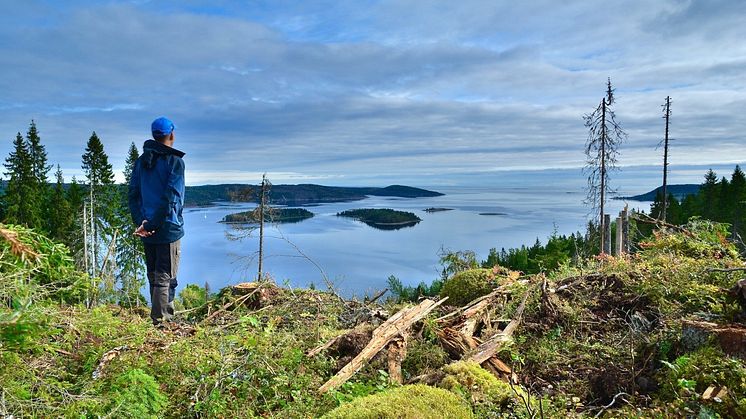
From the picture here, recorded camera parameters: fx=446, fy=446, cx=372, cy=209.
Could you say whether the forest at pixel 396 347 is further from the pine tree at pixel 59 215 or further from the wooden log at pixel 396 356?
the pine tree at pixel 59 215

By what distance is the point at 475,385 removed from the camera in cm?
333

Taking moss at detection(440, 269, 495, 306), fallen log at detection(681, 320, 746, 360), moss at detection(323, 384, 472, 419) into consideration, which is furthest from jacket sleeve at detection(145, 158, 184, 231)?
fallen log at detection(681, 320, 746, 360)

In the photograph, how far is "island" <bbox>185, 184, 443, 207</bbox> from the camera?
801 inches

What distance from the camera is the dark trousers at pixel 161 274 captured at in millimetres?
5168

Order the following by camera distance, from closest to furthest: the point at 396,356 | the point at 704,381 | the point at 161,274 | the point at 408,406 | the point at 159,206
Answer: the point at 408,406
the point at 704,381
the point at 396,356
the point at 159,206
the point at 161,274

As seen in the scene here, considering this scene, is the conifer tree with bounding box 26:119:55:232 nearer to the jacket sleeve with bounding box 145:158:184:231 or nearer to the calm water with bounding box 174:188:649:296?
the calm water with bounding box 174:188:649:296

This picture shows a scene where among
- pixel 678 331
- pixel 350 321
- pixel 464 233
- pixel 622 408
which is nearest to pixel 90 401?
pixel 350 321

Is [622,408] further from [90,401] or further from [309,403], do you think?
[90,401]

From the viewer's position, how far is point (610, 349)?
4.27 metres

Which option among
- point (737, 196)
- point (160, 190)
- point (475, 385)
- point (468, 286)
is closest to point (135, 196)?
point (160, 190)

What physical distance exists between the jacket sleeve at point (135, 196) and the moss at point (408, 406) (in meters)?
3.83

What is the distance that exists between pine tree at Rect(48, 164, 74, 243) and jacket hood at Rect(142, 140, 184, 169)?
33.2m

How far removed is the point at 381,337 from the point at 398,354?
9.0 inches

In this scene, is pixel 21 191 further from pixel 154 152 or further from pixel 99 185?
pixel 154 152
